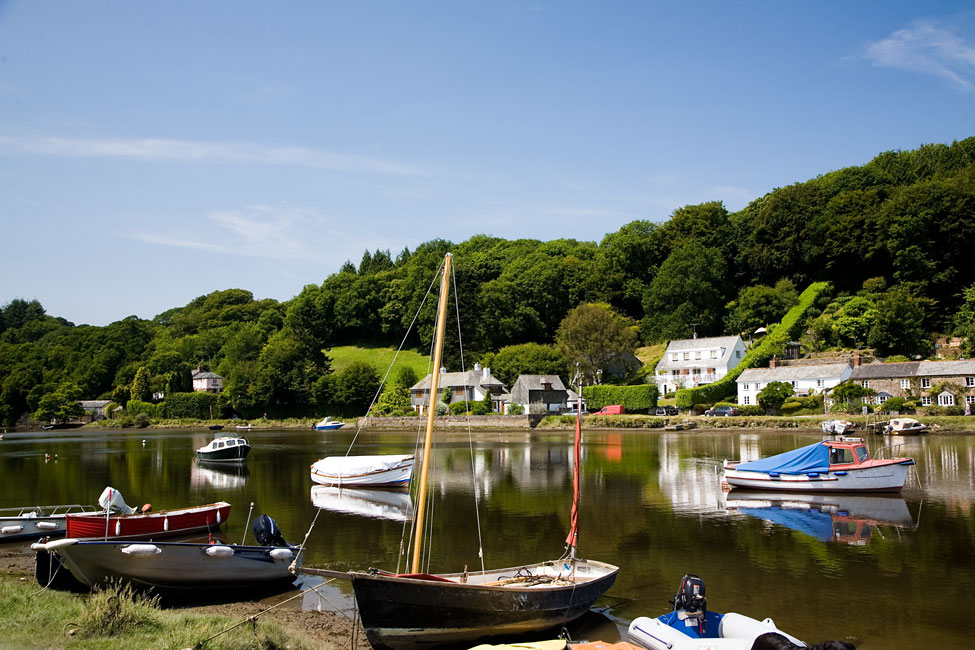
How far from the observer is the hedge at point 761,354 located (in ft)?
257

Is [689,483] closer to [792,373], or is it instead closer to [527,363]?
[792,373]

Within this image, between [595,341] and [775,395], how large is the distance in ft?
83.2

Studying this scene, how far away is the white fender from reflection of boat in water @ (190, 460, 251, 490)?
21213 mm

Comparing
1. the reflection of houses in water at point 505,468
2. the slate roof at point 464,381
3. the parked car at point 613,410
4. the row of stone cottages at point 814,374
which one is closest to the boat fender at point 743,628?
the reflection of houses in water at point 505,468

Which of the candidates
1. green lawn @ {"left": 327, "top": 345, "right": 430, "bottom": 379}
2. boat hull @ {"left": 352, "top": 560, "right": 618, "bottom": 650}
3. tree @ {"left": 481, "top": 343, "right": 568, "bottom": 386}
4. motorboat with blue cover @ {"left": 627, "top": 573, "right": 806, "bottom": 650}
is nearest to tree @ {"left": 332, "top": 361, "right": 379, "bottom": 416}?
green lawn @ {"left": 327, "top": 345, "right": 430, "bottom": 379}

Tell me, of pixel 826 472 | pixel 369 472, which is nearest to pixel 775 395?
pixel 826 472

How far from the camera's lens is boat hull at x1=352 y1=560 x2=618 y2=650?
42.0ft

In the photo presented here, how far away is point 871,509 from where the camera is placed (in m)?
28.5

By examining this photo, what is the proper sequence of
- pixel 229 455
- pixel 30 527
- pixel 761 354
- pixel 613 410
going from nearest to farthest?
pixel 30 527, pixel 229 455, pixel 613 410, pixel 761 354

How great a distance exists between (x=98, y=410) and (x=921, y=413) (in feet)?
421

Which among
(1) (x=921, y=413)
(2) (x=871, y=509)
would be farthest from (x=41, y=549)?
(1) (x=921, y=413)

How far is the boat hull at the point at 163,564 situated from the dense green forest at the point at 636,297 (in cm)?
7624

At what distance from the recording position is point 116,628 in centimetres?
1282

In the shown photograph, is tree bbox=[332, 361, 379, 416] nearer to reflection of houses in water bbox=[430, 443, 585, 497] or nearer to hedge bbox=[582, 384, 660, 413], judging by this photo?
hedge bbox=[582, 384, 660, 413]
